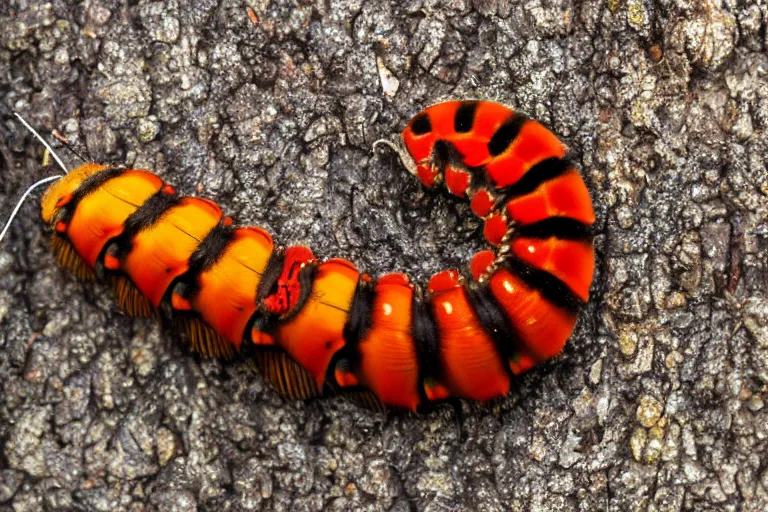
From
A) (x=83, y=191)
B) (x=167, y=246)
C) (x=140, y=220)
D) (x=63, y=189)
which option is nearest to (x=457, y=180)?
(x=167, y=246)

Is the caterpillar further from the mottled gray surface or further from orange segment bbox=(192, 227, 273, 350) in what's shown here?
the mottled gray surface

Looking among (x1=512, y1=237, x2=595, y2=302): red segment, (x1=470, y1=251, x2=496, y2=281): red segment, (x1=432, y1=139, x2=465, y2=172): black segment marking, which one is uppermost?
(x1=432, y1=139, x2=465, y2=172): black segment marking

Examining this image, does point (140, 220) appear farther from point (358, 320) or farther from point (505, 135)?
point (505, 135)

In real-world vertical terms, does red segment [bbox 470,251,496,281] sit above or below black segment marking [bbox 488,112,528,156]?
below

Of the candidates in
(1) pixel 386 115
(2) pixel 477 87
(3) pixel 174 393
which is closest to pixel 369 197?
(1) pixel 386 115

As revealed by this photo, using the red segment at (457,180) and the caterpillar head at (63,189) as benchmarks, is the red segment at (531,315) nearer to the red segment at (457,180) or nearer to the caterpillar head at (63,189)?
the red segment at (457,180)

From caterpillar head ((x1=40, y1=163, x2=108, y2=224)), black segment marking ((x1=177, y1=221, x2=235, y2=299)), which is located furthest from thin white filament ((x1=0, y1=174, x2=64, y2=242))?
black segment marking ((x1=177, y1=221, x2=235, y2=299))
